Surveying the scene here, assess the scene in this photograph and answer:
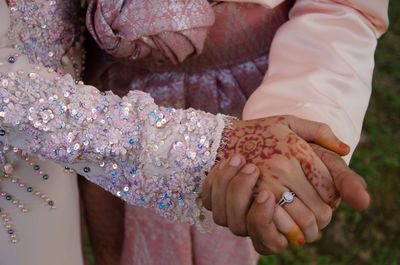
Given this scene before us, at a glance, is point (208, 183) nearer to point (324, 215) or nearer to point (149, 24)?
point (324, 215)

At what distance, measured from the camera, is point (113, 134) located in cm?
55

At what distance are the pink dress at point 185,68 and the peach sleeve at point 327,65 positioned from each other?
9 centimetres

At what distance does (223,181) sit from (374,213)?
4.32 ft

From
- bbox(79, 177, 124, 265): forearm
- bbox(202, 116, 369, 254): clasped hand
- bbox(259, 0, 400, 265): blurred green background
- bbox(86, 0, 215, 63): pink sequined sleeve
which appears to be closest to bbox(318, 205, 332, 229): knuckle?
bbox(202, 116, 369, 254): clasped hand

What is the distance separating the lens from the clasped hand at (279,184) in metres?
0.50

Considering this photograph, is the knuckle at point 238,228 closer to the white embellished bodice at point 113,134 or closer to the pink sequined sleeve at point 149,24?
the white embellished bodice at point 113,134

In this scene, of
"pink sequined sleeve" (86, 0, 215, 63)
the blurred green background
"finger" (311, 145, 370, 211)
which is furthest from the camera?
the blurred green background

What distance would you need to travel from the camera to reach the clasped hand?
50 centimetres

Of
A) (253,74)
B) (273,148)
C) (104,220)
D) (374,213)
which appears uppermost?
(273,148)

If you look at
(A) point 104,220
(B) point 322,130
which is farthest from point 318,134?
(A) point 104,220

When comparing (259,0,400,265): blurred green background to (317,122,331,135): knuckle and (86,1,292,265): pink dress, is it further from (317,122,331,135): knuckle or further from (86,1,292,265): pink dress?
(317,122,331,135): knuckle

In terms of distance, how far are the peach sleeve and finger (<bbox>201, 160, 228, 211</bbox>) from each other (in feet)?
0.64

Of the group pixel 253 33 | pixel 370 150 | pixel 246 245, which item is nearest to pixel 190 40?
pixel 253 33

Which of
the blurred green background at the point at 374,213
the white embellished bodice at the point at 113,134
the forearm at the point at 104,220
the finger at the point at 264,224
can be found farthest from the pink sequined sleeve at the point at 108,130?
the blurred green background at the point at 374,213
